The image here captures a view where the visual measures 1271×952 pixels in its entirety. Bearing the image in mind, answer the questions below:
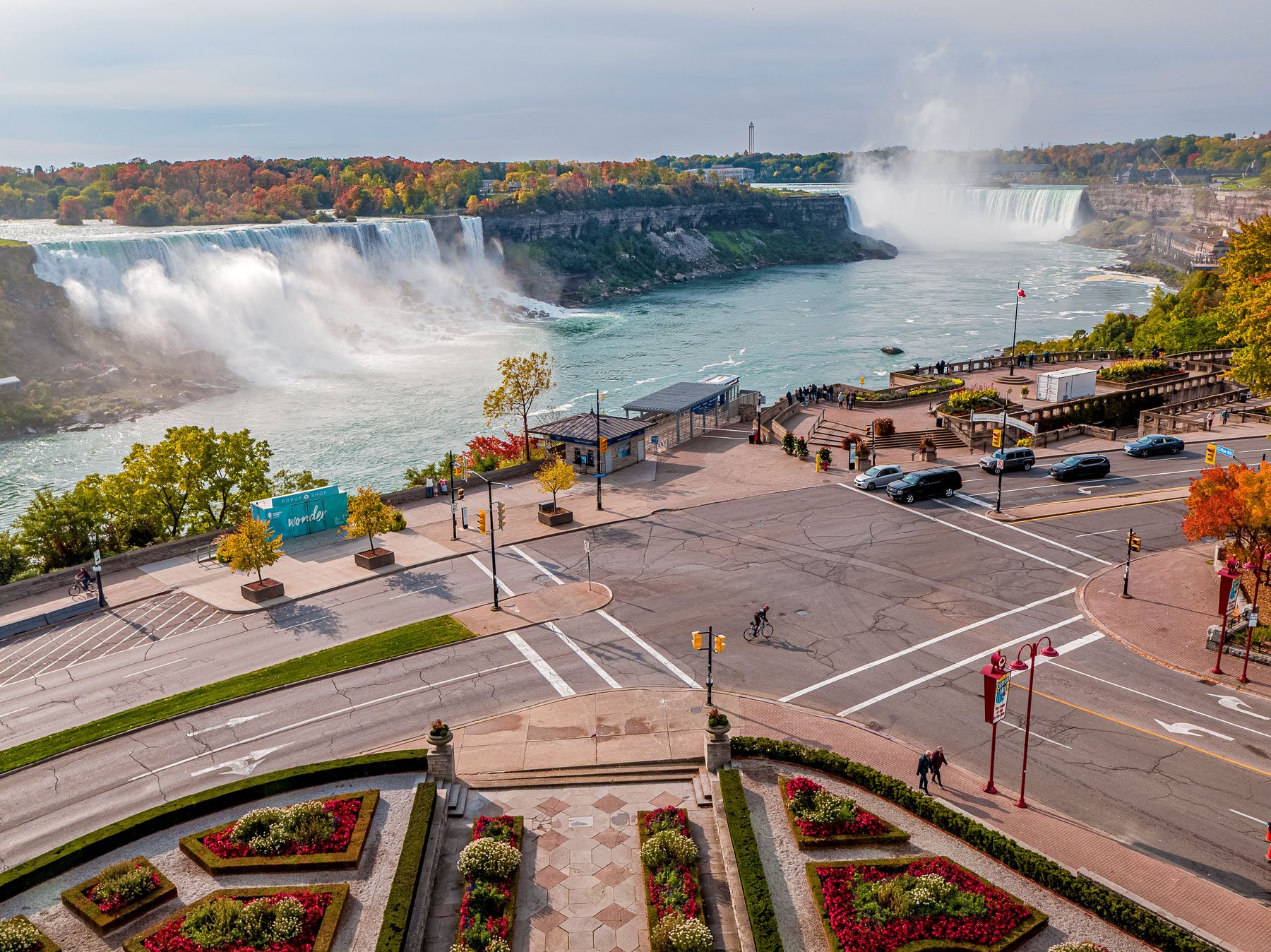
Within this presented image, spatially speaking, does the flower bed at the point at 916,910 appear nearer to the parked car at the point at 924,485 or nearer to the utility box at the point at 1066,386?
the parked car at the point at 924,485

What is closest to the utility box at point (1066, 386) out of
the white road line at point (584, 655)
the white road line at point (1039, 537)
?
the white road line at point (1039, 537)

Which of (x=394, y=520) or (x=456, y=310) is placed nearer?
(x=394, y=520)

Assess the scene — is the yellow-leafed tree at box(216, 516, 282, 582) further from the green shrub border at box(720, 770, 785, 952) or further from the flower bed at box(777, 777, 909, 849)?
the flower bed at box(777, 777, 909, 849)

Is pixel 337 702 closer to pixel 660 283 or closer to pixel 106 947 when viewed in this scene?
pixel 106 947

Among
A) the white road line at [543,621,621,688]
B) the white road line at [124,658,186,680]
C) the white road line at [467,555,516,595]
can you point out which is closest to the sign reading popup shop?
the white road line at [467,555,516,595]

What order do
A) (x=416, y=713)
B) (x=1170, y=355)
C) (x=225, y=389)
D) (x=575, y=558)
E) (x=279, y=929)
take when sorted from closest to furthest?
1. (x=279, y=929)
2. (x=416, y=713)
3. (x=575, y=558)
4. (x=1170, y=355)
5. (x=225, y=389)

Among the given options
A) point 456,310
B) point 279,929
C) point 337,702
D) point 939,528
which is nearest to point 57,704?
point 337,702

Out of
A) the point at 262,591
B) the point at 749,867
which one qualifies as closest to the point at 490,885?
the point at 749,867
